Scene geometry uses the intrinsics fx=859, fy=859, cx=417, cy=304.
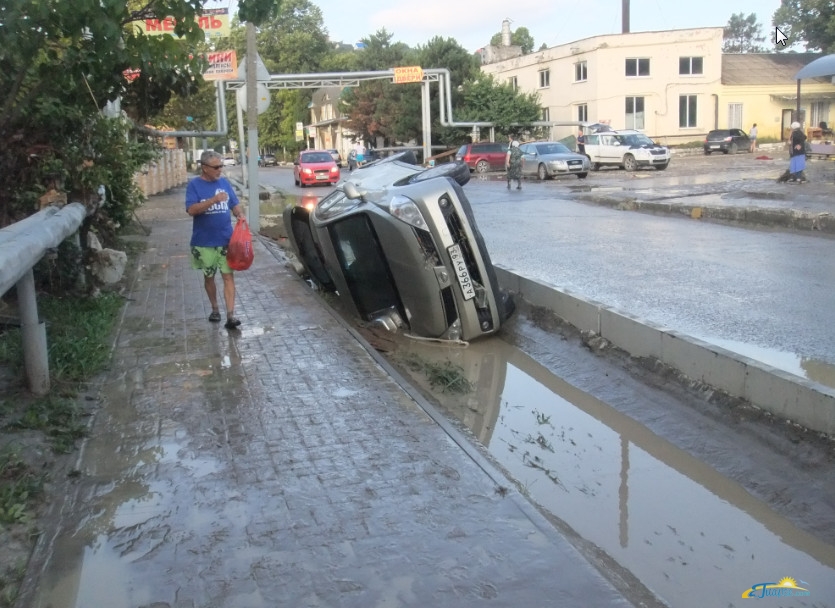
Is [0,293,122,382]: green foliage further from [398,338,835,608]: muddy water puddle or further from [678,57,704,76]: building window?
[678,57,704,76]: building window

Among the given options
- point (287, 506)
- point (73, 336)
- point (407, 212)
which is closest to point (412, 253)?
point (407, 212)

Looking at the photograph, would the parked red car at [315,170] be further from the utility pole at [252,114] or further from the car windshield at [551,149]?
the utility pole at [252,114]

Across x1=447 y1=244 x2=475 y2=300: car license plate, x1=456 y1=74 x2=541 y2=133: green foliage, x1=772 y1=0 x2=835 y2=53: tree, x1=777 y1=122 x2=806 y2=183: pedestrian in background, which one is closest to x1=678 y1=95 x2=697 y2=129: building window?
x1=456 y1=74 x2=541 y2=133: green foliage

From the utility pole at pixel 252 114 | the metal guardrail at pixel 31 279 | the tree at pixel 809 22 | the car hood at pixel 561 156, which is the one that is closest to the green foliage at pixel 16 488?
the metal guardrail at pixel 31 279

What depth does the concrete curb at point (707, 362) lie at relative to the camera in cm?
514

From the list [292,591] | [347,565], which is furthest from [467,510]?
[292,591]

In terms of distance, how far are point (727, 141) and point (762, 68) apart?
11066mm

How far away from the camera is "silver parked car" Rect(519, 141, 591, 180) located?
109 feet

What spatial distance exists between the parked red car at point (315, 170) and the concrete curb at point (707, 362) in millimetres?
28647

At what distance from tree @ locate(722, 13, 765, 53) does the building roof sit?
280ft

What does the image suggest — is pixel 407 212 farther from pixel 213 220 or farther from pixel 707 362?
pixel 707 362

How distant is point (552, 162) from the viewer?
33344 mm

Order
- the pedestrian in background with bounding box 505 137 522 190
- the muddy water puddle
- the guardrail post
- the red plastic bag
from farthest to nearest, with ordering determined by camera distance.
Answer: the pedestrian in background with bounding box 505 137 522 190
the red plastic bag
the guardrail post
the muddy water puddle

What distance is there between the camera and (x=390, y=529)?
3.92m
